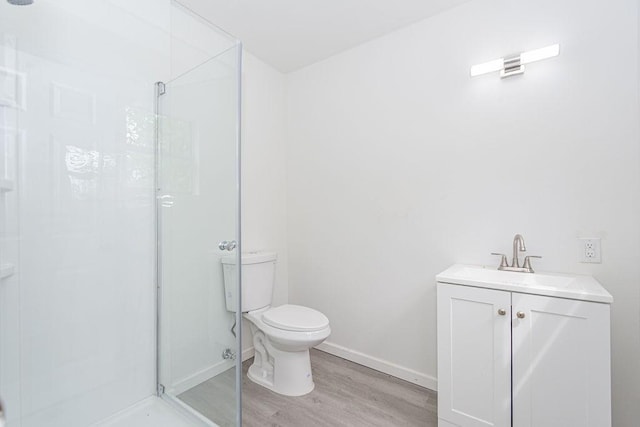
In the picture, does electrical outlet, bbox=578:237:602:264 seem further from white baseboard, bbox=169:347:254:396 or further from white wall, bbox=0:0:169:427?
white wall, bbox=0:0:169:427

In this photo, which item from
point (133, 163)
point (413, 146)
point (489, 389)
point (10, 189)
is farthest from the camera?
point (413, 146)

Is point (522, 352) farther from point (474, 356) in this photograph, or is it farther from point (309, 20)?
point (309, 20)

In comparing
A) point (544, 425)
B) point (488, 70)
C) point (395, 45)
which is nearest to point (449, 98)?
point (488, 70)

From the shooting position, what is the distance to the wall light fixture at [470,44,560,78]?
164 centimetres

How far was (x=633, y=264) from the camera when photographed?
1.49 metres

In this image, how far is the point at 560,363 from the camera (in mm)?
1284

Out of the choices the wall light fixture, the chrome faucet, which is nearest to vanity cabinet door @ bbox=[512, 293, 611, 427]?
the chrome faucet

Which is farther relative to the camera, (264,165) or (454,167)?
(264,165)

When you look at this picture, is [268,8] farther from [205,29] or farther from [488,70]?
[488,70]

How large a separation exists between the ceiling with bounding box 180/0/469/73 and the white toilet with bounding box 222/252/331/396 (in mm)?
1571

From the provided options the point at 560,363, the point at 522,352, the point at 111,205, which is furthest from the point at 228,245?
the point at 560,363

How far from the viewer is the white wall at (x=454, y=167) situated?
1.53 meters

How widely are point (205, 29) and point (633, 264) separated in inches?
97.9

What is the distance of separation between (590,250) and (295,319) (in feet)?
5.31
